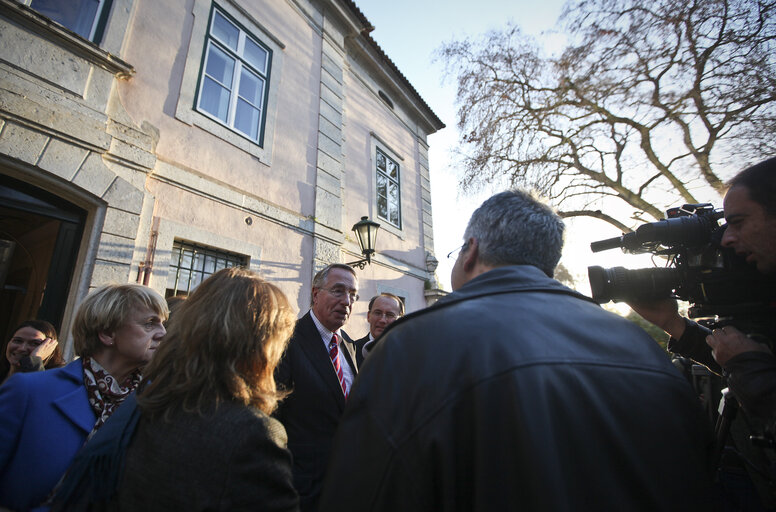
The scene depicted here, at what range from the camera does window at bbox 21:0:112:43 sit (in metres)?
3.63

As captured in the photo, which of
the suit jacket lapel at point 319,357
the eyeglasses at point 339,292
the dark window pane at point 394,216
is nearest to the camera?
the suit jacket lapel at point 319,357

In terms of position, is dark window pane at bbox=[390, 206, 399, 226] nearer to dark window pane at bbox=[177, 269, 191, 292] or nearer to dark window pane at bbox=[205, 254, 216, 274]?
dark window pane at bbox=[205, 254, 216, 274]

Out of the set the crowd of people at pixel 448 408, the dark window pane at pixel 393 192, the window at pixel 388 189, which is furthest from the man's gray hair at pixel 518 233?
the dark window pane at pixel 393 192

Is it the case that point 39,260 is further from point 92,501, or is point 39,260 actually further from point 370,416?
point 370,416

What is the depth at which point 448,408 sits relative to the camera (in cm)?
79

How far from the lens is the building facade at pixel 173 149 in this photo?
3379 millimetres

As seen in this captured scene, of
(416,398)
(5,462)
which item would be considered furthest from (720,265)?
(5,462)

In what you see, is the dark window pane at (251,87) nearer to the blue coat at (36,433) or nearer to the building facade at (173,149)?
the building facade at (173,149)

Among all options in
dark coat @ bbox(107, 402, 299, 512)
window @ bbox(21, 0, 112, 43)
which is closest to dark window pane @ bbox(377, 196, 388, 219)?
window @ bbox(21, 0, 112, 43)

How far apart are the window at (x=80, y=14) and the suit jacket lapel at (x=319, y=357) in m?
3.99

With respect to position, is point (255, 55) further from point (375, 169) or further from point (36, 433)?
point (36, 433)

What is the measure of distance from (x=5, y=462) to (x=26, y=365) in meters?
1.83

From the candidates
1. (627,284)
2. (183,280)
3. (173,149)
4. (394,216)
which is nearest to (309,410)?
(627,284)

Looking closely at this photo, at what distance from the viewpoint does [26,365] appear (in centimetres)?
Answer: 262
